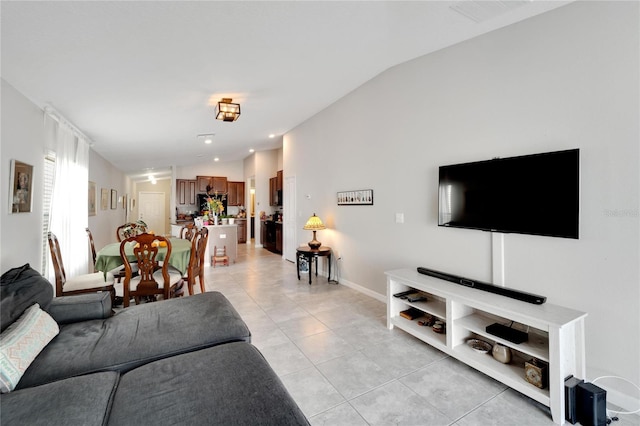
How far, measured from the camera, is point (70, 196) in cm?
376

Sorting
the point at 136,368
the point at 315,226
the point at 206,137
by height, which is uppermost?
the point at 206,137

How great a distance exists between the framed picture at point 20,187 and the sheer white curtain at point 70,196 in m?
0.58

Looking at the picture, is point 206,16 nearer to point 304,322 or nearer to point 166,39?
point 166,39

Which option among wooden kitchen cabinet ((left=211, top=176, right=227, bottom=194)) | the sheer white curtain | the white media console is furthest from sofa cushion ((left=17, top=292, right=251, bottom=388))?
wooden kitchen cabinet ((left=211, top=176, right=227, bottom=194))

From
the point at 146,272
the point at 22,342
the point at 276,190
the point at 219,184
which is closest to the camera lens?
the point at 22,342

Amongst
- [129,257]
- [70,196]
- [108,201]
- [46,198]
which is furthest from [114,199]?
[129,257]

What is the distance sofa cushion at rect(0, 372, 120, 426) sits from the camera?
1047 millimetres

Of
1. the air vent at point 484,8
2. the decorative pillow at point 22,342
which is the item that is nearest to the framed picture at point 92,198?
the decorative pillow at point 22,342

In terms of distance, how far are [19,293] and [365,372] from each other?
8.16ft

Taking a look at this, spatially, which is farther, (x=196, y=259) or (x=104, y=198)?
(x=104, y=198)

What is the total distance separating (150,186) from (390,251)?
1231 centimetres

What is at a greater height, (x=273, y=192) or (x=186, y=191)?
(x=186, y=191)

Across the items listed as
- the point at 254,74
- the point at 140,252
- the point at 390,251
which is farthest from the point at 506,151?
the point at 140,252

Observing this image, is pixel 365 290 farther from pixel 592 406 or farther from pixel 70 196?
pixel 70 196
